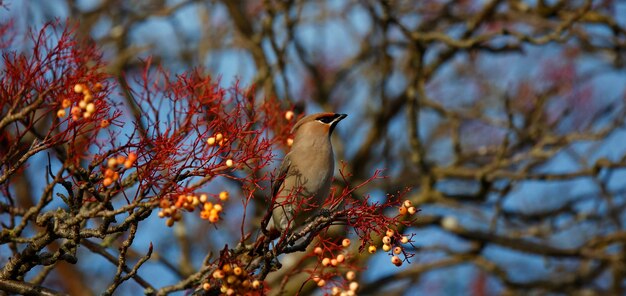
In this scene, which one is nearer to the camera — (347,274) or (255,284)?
(255,284)

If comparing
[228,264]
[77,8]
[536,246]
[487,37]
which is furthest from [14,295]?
[77,8]

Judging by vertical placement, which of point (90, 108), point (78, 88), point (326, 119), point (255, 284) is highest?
point (326, 119)

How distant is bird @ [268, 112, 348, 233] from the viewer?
4418mm

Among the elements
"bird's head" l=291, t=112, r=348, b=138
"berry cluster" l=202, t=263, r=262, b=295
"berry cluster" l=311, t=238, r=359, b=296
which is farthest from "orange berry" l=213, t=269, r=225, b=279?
"bird's head" l=291, t=112, r=348, b=138

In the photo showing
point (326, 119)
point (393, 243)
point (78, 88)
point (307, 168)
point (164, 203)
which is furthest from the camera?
point (326, 119)

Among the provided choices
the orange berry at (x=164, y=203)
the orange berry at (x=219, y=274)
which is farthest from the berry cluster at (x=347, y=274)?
the orange berry at (x=164, y=203)

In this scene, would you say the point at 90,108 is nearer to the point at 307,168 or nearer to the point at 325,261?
the point at 325,261

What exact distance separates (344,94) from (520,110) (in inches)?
131

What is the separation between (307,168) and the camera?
474cm

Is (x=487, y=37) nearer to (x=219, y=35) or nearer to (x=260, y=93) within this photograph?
(x=260, y=93)

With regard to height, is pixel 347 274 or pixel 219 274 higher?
pixel 347 274

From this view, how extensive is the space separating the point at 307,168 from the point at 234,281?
170 centimetres

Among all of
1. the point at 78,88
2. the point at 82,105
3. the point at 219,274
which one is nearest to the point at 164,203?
the point at 219,274

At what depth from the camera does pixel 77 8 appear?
36.1 ft
